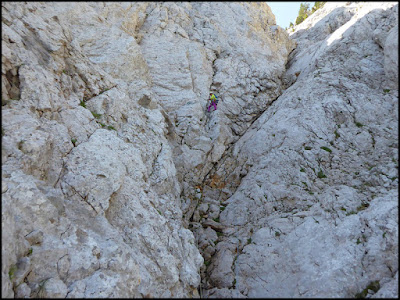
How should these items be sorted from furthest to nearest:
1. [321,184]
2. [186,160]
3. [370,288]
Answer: [186,160] < [321,184] < [370,288]

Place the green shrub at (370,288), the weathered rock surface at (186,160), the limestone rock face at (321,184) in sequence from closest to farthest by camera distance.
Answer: the weathered rock surface at (186,160)
the green shrub at (370,288)
the limestone rock face at (321,184)

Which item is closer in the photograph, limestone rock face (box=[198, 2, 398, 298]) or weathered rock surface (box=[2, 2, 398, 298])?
weathered rock surface (box=[2, 2, 398, 298])

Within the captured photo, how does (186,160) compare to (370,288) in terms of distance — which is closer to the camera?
(370,288)

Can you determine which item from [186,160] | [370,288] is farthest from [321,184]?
[186,160]

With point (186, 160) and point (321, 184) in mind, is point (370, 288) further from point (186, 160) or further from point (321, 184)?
point (186, 160)

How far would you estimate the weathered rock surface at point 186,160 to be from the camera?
10.3m

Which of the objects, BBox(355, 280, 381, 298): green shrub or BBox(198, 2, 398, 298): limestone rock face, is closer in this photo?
BBox(355, 280, 381, 298): green shrub

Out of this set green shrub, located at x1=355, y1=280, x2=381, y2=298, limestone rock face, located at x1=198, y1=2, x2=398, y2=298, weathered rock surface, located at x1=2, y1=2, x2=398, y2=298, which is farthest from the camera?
limestone rock face, located at x1=198, y1=2, x2=398, y2=298

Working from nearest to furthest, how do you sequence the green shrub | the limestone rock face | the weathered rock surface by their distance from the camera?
1. the weathered rock surface
2. the green shrub
3. the limestone rock face

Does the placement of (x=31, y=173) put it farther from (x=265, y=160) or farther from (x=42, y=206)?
(x=265, y=160)

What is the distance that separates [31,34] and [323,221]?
65.3ft

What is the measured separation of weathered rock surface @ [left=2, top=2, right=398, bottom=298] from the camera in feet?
33.8

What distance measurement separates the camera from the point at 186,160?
2022 cm

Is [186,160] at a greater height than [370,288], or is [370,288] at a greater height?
[370,288]
